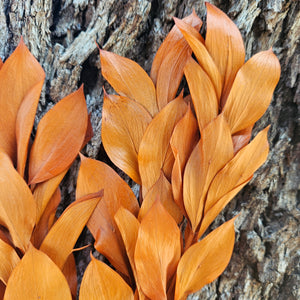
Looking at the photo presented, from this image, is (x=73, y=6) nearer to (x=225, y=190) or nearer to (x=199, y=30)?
(x=199, y=30)

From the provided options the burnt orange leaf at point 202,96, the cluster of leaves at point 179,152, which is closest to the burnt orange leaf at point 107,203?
the cluster of leaves at point 179,152

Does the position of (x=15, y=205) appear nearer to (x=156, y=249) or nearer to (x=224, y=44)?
(x=156, y=249)

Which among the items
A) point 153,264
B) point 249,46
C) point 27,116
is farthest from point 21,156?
point 249,46

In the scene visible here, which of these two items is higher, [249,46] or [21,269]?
[249,46]

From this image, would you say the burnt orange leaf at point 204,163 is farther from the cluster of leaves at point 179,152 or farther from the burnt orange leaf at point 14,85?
the burnt orange leaf at point 14,85

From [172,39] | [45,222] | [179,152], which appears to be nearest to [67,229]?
[45,222]

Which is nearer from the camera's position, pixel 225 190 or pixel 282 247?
pixel 225 190

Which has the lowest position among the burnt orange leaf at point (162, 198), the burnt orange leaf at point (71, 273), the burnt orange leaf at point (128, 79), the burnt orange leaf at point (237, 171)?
the burnt orange leaf at point (71, 273)
